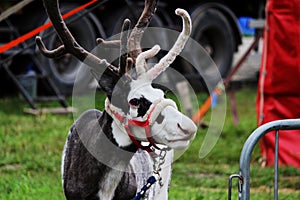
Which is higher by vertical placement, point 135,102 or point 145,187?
point 135,102

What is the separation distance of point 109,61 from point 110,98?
33cm

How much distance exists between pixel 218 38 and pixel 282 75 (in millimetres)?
5866

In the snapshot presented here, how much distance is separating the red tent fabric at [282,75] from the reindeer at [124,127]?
386 centimetres

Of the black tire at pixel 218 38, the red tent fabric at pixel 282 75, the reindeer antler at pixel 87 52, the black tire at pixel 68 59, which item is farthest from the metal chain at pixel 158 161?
the black tire at pixel 218 38

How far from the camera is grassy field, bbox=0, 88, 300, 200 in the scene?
6840 mm

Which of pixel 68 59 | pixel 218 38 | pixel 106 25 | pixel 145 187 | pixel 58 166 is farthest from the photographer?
pixel 218 38

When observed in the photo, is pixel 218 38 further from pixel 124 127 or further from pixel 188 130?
pixel 188 130

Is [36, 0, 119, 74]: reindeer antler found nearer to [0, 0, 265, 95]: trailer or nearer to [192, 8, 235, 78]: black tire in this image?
[0, 0, 265, 95]: trailer

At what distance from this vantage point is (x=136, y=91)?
4.30 meters

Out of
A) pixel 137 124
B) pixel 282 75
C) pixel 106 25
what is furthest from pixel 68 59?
pixel 137 124

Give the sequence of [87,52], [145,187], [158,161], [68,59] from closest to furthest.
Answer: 1. [87,52]
2. [145,187]
3. [158,161]
4. [68,59]

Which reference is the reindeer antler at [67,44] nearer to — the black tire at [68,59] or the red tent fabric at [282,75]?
the red tent fabric at [282,75]

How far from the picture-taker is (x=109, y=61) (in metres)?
4.65

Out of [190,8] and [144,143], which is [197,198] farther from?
[190,8]
